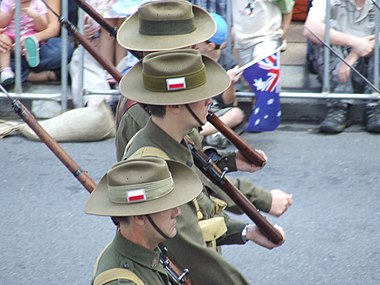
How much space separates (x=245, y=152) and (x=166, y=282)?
148cm

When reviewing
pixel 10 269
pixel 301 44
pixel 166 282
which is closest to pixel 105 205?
pixel 166 282

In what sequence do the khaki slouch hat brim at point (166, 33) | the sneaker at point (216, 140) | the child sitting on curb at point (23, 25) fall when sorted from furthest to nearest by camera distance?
the child sitting on curb at point (23, 25)
the sneaker at point (216, 140)
the khaki slouch hat brim at point (166, 33)

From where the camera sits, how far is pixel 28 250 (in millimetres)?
6871

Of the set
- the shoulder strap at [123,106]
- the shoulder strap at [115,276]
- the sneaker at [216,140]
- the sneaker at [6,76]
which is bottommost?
the sneaker at [216,140]

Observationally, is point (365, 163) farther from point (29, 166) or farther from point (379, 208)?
point (29, 166)

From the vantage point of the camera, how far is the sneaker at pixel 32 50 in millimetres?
8917

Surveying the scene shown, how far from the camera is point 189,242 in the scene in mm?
4391

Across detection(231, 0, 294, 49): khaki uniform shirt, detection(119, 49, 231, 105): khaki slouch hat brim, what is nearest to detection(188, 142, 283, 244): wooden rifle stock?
detection(119, 49, 231, 105): khaki slouch hat brim

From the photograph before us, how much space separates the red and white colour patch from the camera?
447 cm

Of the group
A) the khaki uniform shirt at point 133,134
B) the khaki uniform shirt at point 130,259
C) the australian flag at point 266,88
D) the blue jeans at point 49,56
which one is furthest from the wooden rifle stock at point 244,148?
the blue jeans at point 49,56

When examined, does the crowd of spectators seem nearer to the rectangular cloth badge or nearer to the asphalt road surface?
the asphalt road surface

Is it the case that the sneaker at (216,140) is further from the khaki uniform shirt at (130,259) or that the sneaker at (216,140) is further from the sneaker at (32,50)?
the khaki uniform shirt at (130,259)

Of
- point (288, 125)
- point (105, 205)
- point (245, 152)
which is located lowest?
point (288, 125)

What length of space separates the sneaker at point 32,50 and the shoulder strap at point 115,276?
5358 mm
